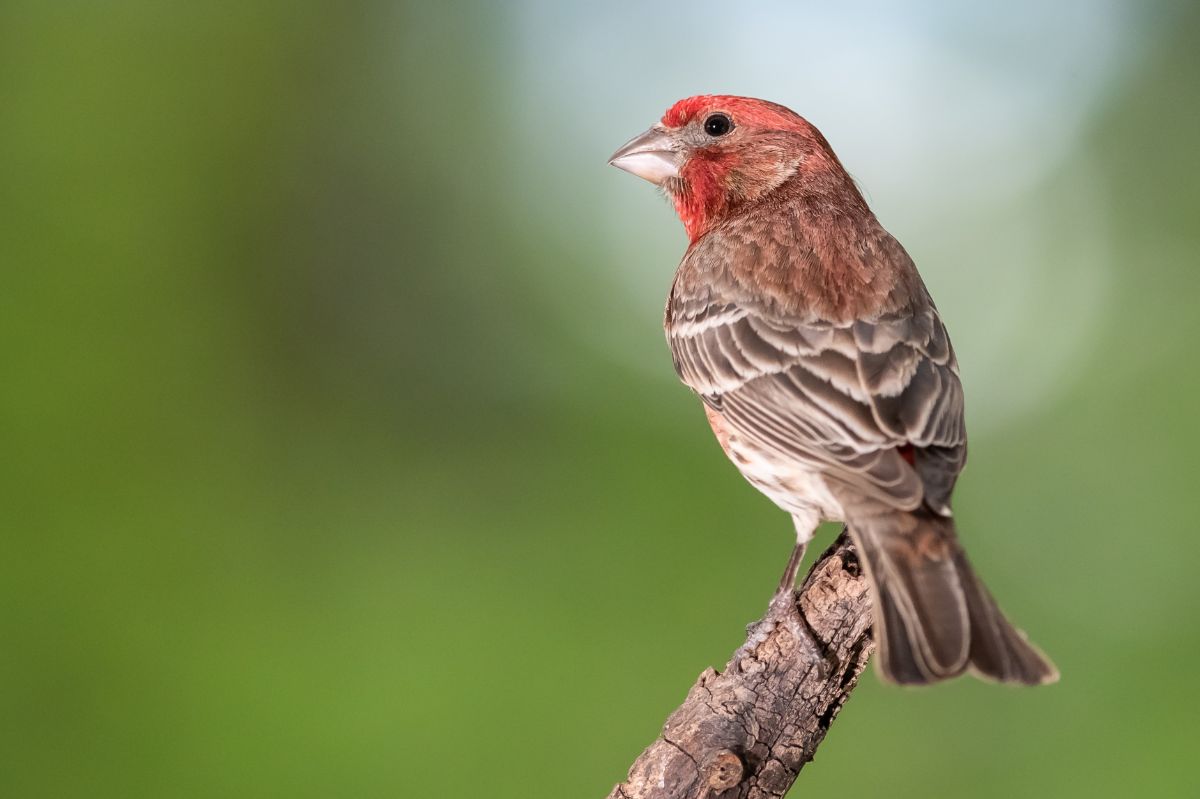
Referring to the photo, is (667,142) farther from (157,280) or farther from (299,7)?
(299,7)

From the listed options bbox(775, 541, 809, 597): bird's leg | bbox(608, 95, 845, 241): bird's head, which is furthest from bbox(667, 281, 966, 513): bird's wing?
bbox(608, 95, 845, 241): bird's head

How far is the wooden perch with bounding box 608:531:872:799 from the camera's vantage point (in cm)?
269

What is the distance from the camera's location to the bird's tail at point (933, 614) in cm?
264

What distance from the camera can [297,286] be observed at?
7.67m

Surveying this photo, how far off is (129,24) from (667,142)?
4.28 meters

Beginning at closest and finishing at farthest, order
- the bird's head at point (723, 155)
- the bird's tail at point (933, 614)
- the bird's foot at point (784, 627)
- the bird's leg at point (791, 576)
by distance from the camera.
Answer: the bird's tail at point (933, 614) < the bird's foot at point (784, 627) < the bird's leg at point (791, 576) < the bird's head at point (723, 155)

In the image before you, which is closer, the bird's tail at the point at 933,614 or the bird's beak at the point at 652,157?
the bird's tail at the point at 933,614

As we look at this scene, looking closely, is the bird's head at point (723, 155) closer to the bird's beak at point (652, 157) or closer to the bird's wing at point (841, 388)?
the bird's beak at point (652, 157)

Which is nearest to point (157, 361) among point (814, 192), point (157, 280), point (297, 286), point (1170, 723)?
point (157, 280)

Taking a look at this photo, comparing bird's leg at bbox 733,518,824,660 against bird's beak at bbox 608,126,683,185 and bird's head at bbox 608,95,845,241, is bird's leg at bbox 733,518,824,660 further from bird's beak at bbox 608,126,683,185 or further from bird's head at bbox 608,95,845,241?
bird's beak at bbox 608,126,683,185

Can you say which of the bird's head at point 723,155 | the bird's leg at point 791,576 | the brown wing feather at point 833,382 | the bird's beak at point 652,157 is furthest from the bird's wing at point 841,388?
the bird's beak at point 652,157

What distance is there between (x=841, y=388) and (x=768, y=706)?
0.83 metres

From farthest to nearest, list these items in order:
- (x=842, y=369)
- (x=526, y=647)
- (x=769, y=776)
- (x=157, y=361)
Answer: (x=157, y=361), (x=526, y=647), (x=842, y=369), (x=769, y=776)

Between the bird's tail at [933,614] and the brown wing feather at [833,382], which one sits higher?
the brown wing feather at [833,382]
